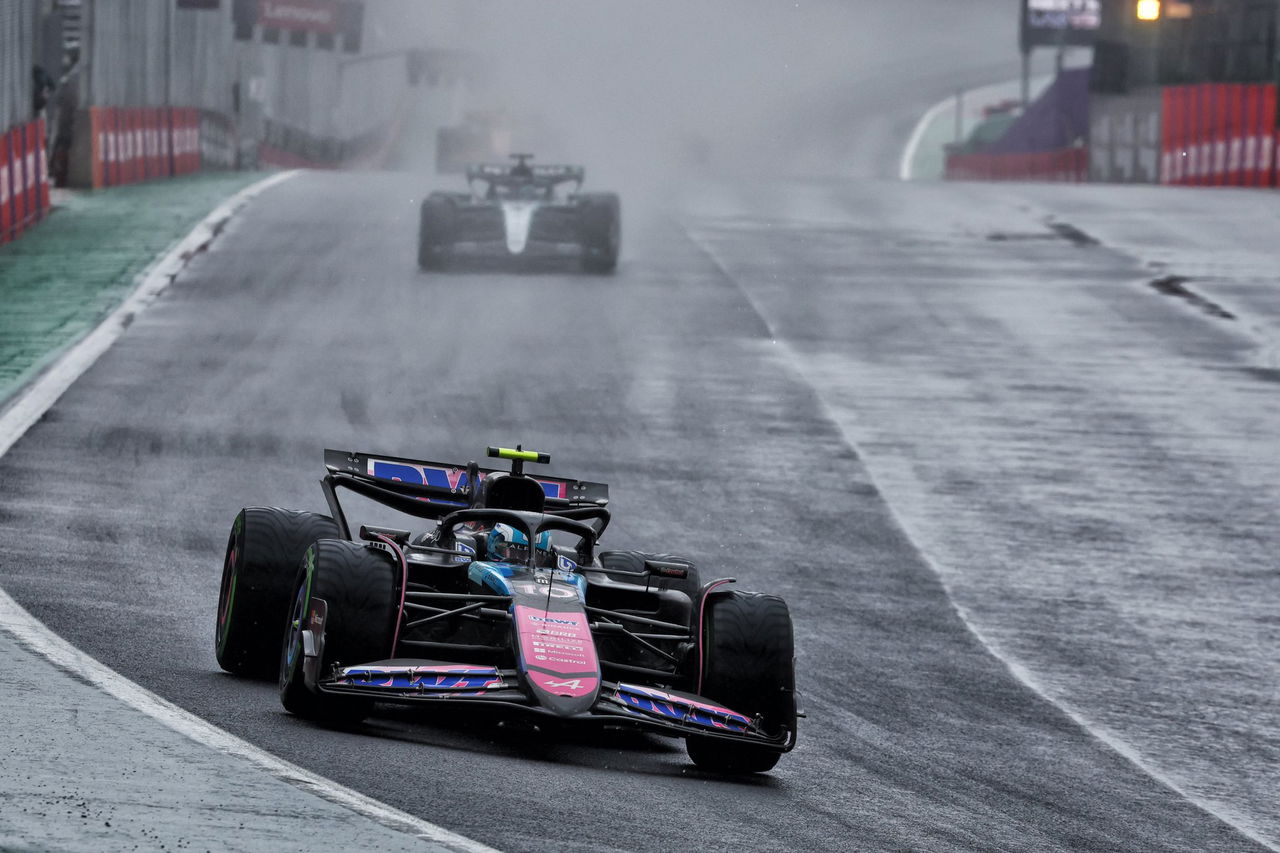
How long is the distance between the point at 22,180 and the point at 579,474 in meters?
13.4

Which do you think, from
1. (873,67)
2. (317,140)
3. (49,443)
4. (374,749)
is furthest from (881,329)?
(873,67)

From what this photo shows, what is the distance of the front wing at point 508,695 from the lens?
737 cm

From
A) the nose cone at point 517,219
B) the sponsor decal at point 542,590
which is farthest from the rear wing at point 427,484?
the nose cone at point 517,219

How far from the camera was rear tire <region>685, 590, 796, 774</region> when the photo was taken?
26.0 feet

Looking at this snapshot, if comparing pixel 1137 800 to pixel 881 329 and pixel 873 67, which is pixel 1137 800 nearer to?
pixel 881 329

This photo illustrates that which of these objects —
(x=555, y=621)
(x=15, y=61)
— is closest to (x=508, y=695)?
(x=555, y=621)

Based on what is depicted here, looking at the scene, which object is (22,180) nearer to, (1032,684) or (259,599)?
(1032,684)

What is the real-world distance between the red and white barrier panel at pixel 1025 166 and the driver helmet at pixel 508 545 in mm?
49559

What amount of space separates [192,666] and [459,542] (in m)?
1.27

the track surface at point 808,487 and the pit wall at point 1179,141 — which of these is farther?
the pit wall at point 1179,141

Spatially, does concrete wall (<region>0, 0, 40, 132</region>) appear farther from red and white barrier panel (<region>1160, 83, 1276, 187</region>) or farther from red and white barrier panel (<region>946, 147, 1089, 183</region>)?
red and white barrier panel (<region>946, 147, 1089, 183</region>)

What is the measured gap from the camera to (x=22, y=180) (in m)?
25.9

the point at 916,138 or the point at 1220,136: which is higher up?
the point at 1220,136

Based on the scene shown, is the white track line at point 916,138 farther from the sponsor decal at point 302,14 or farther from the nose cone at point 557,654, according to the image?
the nose cone at point 557,654
